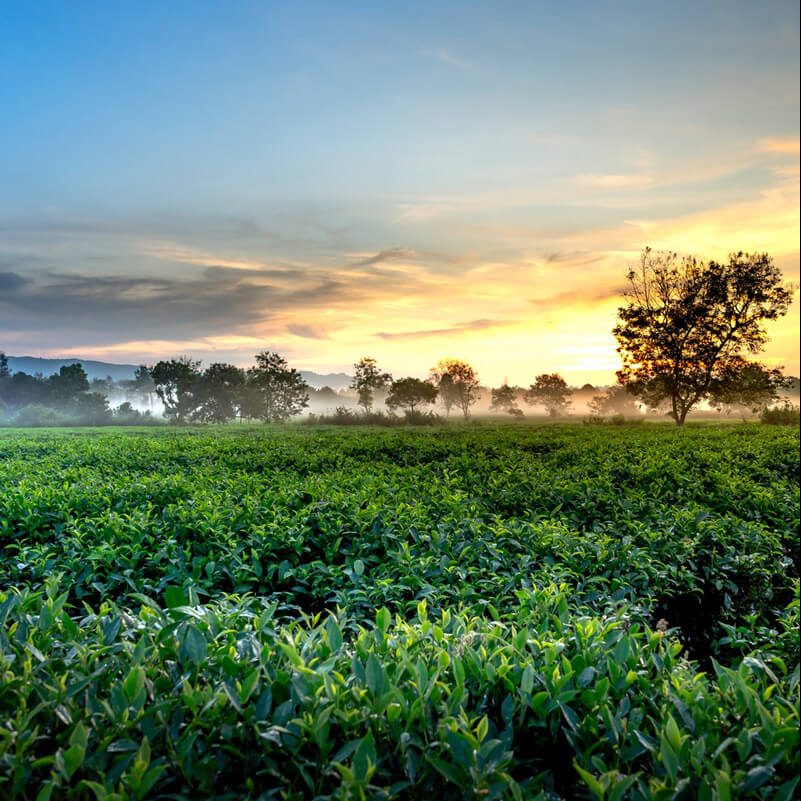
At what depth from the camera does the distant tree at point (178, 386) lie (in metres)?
9.21

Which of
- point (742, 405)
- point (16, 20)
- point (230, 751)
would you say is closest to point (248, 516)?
point (230, 751)

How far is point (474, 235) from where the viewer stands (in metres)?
8.61

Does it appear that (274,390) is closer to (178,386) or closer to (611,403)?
(178,386)

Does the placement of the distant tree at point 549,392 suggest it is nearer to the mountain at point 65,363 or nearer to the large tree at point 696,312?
Answer: the large tree at point 696,312

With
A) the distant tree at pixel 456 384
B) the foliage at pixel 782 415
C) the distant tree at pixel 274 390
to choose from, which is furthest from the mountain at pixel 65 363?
the foliage at pixel 782 415

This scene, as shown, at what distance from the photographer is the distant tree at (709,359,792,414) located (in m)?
22.9

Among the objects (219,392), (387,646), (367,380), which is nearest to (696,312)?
(367,380)

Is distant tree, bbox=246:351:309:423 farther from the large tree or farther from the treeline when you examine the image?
the large tree

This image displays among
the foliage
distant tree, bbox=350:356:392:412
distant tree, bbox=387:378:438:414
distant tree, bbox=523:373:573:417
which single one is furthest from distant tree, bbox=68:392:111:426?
distant tree, bbox=523:373:573:417

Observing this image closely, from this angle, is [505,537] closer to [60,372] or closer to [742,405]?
[60,372]

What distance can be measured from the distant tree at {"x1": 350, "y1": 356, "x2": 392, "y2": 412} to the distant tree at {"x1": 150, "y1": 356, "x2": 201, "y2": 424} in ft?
19.8

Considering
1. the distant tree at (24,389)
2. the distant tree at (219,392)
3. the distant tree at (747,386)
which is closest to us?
the distant tree at (24,389)

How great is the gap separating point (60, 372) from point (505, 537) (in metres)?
6.90

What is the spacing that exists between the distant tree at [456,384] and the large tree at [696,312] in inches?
243
